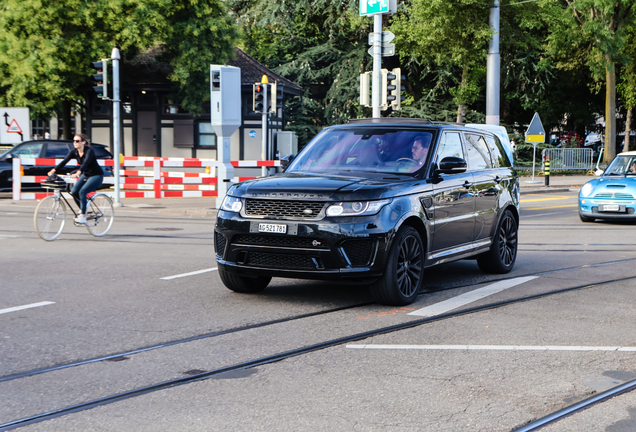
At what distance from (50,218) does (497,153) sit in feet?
23.4

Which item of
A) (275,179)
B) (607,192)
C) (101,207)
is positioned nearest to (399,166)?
(275,179)

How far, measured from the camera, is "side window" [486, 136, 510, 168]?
10.0m

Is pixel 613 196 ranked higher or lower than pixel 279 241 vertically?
lower

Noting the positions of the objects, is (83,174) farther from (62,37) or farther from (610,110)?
(610,110)

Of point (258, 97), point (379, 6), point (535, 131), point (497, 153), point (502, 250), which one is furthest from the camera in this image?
point (535, 131)

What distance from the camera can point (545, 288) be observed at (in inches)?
344

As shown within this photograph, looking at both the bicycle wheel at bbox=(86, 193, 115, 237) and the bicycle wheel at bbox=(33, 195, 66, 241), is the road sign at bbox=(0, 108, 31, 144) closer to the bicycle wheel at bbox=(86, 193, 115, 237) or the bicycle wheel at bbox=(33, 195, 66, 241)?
the bicycle wheel at bbox=(86, 193, 115, 237)

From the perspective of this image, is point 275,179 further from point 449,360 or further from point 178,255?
point 178,255

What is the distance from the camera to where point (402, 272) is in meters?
7.55

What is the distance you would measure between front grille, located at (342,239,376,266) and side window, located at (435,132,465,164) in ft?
5.52

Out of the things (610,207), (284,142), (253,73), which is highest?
(253,73)

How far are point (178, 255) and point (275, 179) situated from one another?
155 inches

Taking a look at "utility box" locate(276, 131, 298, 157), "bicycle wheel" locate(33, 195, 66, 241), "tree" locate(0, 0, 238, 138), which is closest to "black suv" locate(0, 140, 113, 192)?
"tree" locate(0, 0, 238, 138)

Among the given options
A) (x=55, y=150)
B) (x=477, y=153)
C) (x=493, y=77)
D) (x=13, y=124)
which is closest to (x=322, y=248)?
(x=477, y=153)
